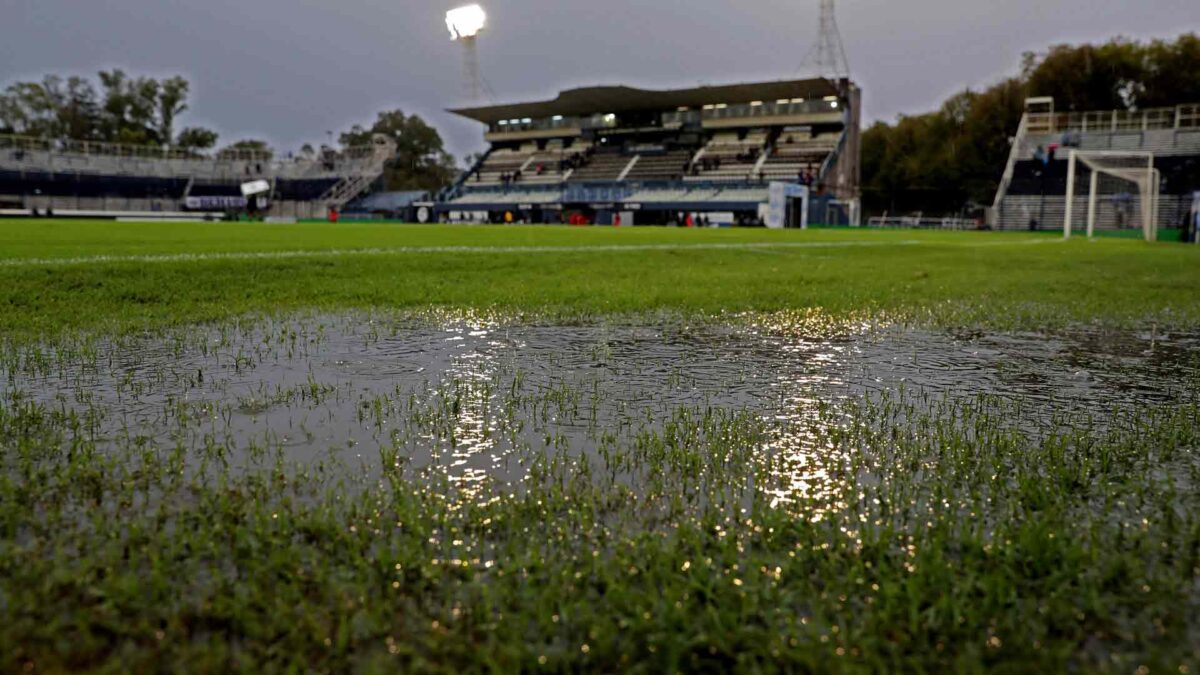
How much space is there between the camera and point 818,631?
1.44m

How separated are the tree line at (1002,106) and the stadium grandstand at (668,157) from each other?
7.97m

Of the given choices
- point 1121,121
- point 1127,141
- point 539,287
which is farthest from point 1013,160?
point 539,287

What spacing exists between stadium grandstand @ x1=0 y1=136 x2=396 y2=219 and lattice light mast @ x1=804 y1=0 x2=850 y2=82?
32878mm

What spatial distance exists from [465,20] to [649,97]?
12.8 metres

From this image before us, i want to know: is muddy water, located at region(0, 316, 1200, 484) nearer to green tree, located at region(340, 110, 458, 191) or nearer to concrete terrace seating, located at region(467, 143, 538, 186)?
concrete terrace seating, located at region(467, 143, 538, 186)

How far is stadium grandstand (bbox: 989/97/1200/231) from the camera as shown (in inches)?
1604

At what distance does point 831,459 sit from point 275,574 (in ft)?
4.98

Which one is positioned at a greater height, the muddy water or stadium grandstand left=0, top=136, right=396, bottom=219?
stadium grandstand left=0, top=136, right=396, bottom=219

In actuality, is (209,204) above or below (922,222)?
above

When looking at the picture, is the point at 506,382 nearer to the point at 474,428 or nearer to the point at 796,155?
the point at 474,428

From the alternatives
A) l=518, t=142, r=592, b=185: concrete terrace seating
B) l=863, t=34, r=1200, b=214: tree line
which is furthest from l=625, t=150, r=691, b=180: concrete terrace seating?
l=863, t=34, r=1200, b=214: tree line

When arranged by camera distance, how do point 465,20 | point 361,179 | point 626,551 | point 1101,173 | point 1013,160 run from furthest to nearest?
1. point 361,179
2. point 465,20
3. point 1013,160
4. point 1101,173
5. point 626,551

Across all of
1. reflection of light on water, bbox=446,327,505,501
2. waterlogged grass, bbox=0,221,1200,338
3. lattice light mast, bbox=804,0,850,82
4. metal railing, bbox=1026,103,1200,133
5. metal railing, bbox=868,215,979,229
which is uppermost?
lattice light mast, bbox=804,0,850,82

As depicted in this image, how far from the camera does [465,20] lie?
180 feet
